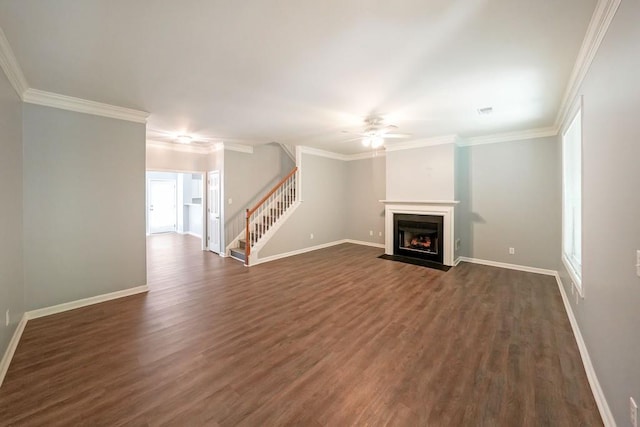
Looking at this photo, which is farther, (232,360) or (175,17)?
(232,360)

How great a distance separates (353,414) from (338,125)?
400cm

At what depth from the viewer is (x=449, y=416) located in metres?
1.61

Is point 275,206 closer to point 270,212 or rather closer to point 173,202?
point 270,212

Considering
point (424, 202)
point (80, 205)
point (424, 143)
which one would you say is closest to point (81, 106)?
point (80, 205)

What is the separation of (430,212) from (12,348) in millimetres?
6215

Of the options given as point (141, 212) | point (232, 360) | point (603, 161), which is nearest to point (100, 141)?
point (141, 212)

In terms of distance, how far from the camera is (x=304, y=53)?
219 centimetres

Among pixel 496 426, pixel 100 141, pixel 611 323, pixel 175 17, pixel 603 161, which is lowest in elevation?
pixel 496 426

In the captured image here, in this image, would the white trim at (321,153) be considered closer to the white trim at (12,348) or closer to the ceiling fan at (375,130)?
the ceiling fan at (375,130)

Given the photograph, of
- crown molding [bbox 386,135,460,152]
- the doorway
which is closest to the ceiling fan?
crown molding [bbox 386,135,460,152]

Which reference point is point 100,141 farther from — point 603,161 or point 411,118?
point 603,161

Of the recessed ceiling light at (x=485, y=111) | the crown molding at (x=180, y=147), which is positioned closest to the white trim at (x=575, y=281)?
the recessed ceiling light at (x=485, y=111)

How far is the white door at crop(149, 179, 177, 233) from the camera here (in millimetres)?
9844

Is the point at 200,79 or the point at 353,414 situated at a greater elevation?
the point at 200,79
